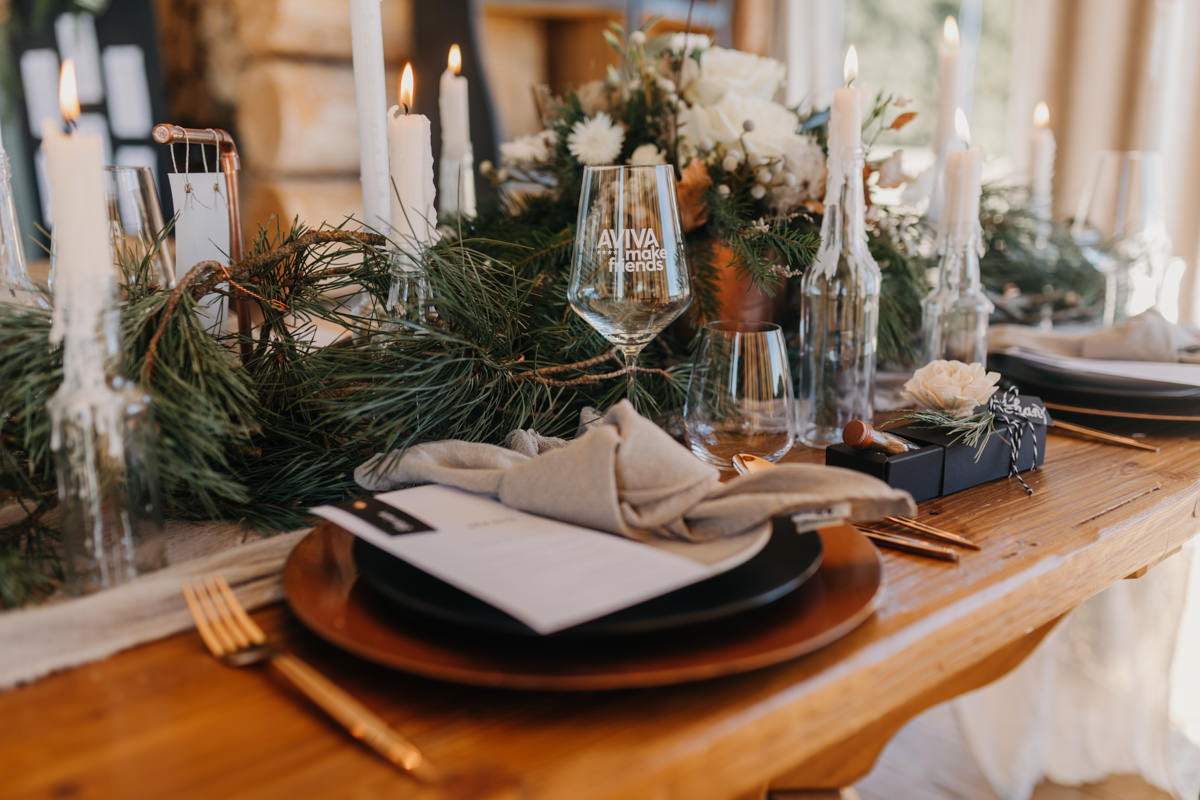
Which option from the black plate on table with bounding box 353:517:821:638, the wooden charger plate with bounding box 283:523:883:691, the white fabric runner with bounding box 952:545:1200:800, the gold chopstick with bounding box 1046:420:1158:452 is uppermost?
the black plate on table with bounding box 353:517:821:638

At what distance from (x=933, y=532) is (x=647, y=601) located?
28 centimetres

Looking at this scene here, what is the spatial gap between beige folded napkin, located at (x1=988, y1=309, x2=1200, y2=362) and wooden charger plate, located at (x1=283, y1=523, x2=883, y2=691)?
695mm

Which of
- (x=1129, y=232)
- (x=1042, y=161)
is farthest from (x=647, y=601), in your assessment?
(x=1042, y=161)

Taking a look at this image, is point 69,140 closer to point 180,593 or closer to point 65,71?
point 65,71

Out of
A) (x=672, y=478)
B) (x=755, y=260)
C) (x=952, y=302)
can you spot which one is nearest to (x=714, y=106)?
(x=755, y=260)

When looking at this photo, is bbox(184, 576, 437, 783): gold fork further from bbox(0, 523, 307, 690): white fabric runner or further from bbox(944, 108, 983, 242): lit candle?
bbox(944, 108, 983, 242): lit candle

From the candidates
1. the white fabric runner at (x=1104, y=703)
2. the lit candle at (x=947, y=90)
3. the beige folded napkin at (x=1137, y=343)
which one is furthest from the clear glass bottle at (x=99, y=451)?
the white fabric runner at (x=1104, y=703)

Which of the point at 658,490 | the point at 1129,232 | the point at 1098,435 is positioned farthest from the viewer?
the point at 1129,232

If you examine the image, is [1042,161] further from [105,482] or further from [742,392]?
[105,482]

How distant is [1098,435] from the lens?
35.9 inches

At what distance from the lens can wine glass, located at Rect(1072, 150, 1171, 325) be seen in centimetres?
143

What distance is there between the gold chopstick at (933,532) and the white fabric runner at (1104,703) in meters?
0.92

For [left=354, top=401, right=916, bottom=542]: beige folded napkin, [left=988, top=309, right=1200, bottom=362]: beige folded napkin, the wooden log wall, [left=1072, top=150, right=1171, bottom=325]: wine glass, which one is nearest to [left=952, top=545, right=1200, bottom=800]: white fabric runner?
[left=1072, top=150, right=1171, bottom=325]: wine glass

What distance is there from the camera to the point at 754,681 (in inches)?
17.8
